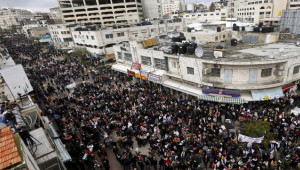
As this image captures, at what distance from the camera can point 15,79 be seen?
21766mm

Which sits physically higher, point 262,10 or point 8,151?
point 262,10

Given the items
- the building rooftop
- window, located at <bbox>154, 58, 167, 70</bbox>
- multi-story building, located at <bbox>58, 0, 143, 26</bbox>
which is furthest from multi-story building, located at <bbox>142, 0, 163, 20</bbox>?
the building rooftop

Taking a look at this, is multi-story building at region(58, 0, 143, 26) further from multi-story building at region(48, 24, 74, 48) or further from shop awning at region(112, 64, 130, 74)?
shop awning at region(112, 64, 130, 74)

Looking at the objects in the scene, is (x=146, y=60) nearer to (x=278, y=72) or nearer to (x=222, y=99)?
(x=222, y=99)

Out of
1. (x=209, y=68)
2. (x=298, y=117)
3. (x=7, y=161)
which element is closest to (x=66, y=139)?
(x=7, y=161)

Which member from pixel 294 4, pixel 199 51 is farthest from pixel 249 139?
pixel 294 4

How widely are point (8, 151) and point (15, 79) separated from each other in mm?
18940

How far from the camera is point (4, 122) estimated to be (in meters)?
12.8

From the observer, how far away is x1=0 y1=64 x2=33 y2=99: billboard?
831 inches

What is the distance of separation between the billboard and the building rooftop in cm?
1668

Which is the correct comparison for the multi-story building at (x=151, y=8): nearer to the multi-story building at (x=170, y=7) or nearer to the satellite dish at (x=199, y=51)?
the multi-story building at (x=170, y=7)

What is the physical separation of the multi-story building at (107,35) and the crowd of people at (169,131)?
2499cm

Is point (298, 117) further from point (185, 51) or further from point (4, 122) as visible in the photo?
point (4, 122)

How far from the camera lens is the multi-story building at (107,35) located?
48.3 metres
